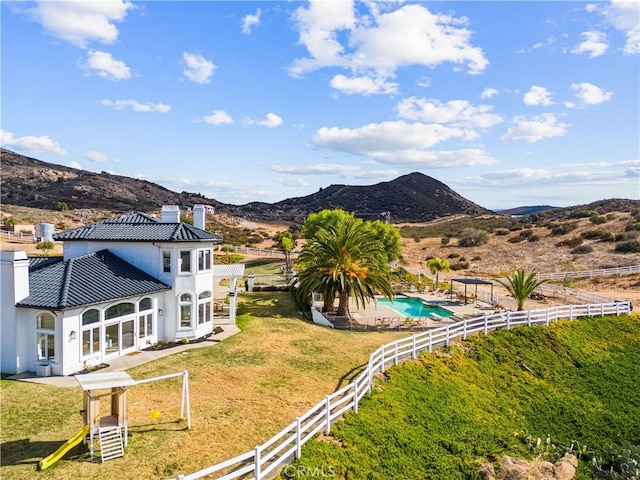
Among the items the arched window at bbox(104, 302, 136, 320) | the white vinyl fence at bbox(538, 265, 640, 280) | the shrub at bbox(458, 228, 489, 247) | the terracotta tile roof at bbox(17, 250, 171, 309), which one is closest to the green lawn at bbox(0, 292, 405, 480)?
the arched window at bbox(104, 302, 136, 320)

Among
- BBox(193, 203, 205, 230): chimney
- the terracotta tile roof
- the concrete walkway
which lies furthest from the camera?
BBox(193, 203, 205, 230): chimney

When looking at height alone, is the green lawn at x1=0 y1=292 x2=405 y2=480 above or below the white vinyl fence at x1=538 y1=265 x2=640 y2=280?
below

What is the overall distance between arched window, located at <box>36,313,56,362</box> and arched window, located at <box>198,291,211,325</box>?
6.55 m

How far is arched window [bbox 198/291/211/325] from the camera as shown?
20.8m

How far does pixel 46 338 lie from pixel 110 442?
742 cm

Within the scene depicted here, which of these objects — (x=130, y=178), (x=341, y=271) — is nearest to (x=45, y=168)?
(x=130, y=178)

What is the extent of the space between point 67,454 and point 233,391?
17.3 feet

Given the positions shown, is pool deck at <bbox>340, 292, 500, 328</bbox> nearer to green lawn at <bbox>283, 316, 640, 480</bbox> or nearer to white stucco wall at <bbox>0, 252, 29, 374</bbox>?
green lawn at <bbox>283, 316, 640, 480</bbox>

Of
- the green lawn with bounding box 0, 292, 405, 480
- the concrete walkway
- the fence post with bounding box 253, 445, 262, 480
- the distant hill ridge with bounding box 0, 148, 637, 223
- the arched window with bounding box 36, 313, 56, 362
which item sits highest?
the distant hill ridge with bounding box 0, 148, 637, 223

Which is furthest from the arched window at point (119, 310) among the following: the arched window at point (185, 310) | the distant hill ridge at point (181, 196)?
the distant hill ridge at point (181, 196)

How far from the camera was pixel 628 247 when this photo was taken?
49844mm

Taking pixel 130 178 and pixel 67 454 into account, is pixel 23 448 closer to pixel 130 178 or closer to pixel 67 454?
pixel 67 454

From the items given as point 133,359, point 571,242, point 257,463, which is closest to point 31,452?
point 257,463

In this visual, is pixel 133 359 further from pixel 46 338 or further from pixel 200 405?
pixel 200 405
